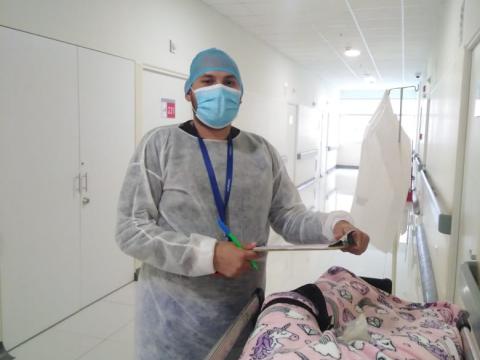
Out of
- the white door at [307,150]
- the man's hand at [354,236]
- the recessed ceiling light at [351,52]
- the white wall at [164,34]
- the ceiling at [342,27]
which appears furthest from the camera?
the white door at [307,150]

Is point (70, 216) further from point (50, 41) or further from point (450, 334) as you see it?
point (450, 334)

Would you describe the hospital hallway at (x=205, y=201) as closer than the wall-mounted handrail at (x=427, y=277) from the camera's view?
Yes

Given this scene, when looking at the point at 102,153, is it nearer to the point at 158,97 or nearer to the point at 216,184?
the point at 158,97

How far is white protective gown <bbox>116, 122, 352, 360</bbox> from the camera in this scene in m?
1.30

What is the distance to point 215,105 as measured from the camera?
55.0 inches

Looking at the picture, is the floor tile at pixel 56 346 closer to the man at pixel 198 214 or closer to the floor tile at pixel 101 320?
the floor tile at pixel 101 320

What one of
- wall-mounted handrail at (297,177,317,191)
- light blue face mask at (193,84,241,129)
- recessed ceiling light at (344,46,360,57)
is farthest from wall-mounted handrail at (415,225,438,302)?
wall-mounted handrail at (297,177,317,191)

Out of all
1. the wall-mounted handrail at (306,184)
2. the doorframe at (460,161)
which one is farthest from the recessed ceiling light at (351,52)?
the doorframe at (460,161)

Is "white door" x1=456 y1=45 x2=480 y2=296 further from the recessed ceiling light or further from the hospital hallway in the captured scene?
the recessed ceiling light

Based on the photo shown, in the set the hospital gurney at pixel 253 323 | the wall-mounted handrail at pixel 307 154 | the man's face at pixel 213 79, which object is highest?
the man's face at pixel 213 79

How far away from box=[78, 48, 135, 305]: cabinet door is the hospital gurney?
2376mm

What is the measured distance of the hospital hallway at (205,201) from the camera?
113 cm

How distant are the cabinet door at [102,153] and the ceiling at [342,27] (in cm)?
194

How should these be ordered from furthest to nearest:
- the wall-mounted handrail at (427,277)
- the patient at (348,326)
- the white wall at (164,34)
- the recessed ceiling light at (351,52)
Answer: the recessed ceiling light at (351,52) < the white wall at (164,34) < the wall-mounted handrail at (427,277) < the patient at (348,326)
